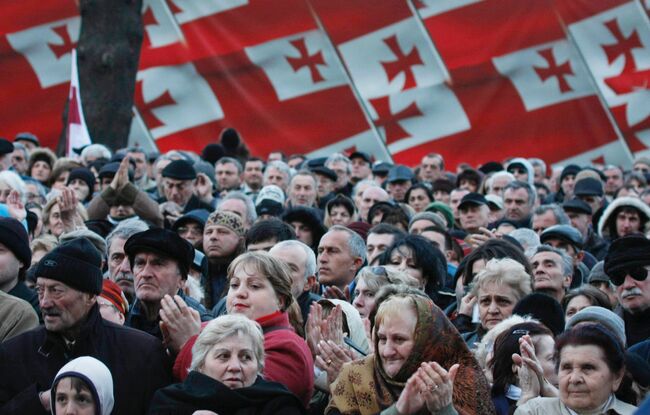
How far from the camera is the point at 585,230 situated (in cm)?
1145

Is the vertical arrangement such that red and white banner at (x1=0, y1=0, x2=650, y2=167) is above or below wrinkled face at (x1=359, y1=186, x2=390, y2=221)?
above

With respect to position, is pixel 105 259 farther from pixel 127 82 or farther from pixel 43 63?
pixel 43 63

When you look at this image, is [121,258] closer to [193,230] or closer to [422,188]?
[193,230]

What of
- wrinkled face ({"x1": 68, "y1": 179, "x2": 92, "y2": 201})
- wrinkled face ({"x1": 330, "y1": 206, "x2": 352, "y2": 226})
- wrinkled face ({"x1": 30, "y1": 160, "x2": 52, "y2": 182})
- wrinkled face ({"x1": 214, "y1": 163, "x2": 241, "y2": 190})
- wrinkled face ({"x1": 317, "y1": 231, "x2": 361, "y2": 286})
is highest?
wrinkled face ({"x1": 30, "y1": 160, "x2": 52, "y2": 182})

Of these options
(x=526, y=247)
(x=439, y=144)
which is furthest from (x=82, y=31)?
(x=526, y=247)

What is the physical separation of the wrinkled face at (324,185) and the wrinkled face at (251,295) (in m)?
6.52

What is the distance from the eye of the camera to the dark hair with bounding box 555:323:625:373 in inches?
232

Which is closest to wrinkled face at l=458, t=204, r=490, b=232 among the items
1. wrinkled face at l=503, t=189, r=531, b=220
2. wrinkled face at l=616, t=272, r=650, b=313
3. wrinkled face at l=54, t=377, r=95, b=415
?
wrinkled face at l=503, t=189, r=531, b=220

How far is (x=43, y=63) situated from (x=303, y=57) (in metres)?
3.34

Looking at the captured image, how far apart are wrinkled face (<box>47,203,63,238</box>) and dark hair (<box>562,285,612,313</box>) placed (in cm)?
377

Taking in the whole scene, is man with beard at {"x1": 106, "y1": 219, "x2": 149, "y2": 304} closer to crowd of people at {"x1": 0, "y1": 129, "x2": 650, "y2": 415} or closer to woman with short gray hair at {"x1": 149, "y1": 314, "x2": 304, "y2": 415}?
crowd of people at {"x1": 0, "y1": 129, "x2": 650, "y2": 415}

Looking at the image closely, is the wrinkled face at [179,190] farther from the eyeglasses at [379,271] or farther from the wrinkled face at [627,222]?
the eyeglasses at [379,271]

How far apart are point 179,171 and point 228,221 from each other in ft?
8.14

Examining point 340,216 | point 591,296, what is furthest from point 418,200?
point 591,296
